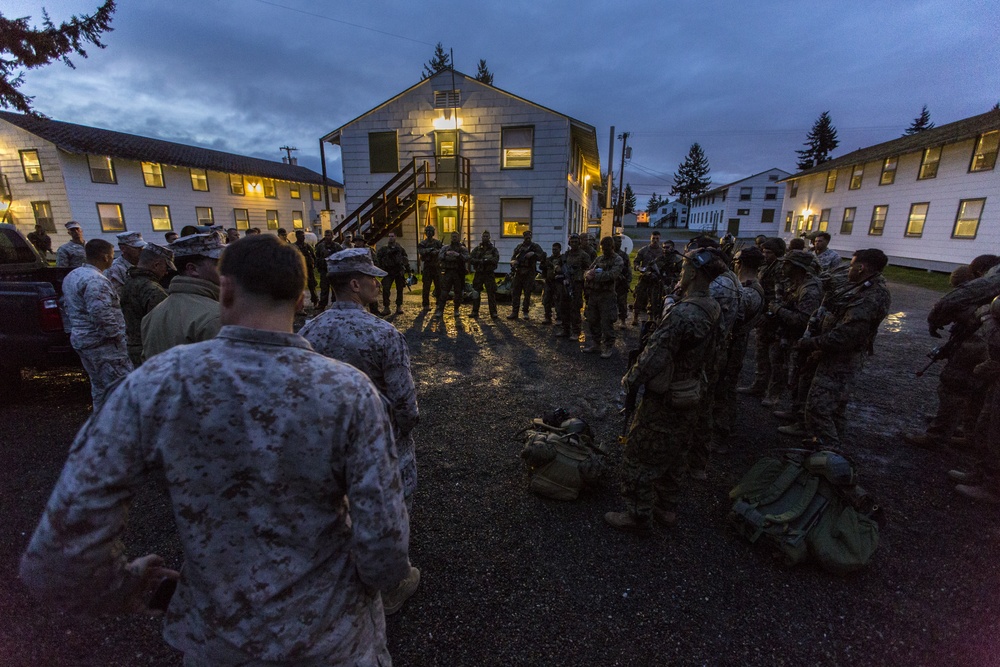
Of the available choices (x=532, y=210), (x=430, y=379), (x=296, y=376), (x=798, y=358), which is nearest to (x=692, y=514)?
(x=798, y=358)

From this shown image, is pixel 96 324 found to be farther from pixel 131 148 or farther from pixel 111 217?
pixel 131 148

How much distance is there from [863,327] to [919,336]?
24.4 ft

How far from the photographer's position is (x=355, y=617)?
136 centimetres

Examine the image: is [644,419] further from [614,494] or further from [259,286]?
[259,286]

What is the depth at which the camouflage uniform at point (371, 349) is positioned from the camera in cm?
238

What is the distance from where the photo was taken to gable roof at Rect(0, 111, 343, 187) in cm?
1956

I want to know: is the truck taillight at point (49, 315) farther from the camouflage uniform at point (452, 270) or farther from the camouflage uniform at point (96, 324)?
the camouflage uniform at point (452, 270)

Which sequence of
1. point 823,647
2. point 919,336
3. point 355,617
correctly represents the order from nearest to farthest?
point 355,617 → point 823,647 → point 919,336

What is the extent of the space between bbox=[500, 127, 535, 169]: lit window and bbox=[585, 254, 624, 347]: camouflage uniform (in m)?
Answer: 10.4

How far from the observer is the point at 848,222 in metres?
24.8

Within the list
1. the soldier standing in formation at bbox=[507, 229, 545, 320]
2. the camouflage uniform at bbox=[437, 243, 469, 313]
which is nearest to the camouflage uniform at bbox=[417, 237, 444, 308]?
the camouflage uniform at bbox=[437, 243, 469, 313]

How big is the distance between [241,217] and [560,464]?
31837 mm

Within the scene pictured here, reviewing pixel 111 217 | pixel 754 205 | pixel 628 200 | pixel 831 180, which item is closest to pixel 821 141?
pixel 754 205

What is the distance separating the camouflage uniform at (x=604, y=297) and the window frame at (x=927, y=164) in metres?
21.9
